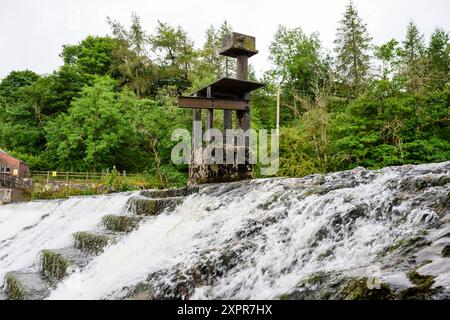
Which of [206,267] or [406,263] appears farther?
[206,267]

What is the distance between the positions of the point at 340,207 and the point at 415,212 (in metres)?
0.76

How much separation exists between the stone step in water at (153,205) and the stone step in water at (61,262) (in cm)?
139

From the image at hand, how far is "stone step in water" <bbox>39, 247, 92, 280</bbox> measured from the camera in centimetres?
530

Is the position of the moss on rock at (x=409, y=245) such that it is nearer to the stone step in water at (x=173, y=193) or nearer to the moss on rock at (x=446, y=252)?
the moss on rock at (x=446, y=252)

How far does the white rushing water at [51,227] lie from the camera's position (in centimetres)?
718

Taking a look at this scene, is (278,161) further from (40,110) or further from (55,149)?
(40,110)

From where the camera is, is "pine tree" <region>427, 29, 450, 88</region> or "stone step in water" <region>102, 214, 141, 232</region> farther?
"pine tree" <region>427, 29, 450, 88</region>

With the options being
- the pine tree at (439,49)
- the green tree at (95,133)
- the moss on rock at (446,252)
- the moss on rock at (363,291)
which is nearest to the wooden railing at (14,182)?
the green tree at (95,133)

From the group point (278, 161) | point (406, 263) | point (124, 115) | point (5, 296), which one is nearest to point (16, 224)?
point (5, 296)

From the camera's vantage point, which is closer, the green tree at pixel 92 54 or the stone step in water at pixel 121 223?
the stone step in water at pixel 121 223

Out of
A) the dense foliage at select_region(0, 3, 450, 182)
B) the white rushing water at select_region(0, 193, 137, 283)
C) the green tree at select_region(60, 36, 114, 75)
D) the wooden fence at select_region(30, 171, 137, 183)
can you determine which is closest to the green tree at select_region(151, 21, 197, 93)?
the dense foliage at select_region(0, 3, 450, 182)

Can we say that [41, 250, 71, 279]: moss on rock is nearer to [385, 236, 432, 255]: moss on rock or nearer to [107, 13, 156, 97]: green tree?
[385, 236, 432, 255]: moss on rock

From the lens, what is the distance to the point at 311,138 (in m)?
18.9

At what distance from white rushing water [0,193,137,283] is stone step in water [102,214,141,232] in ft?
2.16
